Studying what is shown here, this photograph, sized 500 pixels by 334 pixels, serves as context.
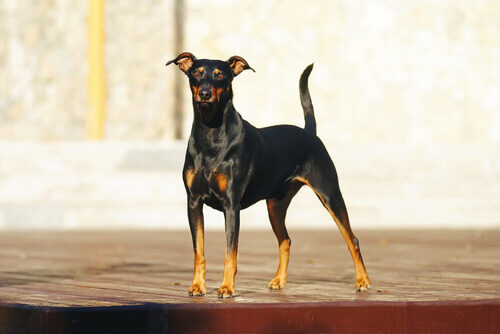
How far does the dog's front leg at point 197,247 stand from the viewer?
6.01 m

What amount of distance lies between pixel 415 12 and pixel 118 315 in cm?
1227

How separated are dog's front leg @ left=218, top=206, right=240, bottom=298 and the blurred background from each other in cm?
837

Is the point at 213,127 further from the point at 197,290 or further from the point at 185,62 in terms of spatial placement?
the point at 197,290

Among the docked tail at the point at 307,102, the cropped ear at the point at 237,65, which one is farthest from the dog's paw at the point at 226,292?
the docked tail at the point at 307,102

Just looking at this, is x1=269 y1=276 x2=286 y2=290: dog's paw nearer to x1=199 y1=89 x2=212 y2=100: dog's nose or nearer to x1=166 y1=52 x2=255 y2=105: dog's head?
x1=166 y1=52 x2=255 y2=105: dog's head

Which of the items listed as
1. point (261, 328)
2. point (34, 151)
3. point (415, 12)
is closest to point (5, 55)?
point (34, 151)

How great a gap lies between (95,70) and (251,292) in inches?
400

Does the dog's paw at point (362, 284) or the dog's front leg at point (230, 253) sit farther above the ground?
the dog's front leg at point (230, 253)

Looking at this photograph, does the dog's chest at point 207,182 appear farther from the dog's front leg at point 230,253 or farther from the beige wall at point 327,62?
the beige wall at point 327,62

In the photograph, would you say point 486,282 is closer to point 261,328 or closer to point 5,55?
point 261,328

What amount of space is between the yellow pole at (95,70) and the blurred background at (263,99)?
22 mm

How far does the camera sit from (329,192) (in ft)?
21.8

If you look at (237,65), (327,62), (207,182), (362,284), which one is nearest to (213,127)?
(207,182)

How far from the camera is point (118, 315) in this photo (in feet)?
17.5
